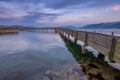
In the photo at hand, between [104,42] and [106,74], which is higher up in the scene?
[104,42]

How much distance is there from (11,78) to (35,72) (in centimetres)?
139

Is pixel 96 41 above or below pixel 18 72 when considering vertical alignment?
above

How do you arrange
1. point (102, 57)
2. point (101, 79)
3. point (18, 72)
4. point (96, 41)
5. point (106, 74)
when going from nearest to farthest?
point (101, 79), point (106, 74), point (18, 72), point (96, 41), point (102, 57)

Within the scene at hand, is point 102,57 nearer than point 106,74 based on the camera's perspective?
No

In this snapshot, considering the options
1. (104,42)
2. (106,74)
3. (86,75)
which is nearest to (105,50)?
(104,42)

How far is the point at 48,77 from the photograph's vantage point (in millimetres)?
6836

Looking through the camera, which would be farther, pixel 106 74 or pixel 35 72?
pixel 35 72

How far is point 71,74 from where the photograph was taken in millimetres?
7312

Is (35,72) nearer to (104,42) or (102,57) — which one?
(104,42)

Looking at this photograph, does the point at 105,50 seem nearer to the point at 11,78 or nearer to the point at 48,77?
the point at 48,77

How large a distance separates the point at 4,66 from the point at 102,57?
23.8 feet

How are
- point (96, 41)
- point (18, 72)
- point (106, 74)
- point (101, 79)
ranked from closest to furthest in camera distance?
point (101, 79) < point (106, 74) < point (18, 72) < point (96, 41)

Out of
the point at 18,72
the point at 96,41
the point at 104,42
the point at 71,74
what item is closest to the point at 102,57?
the point at 96,41

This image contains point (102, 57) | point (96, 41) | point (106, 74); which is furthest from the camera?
point (102, 57)
